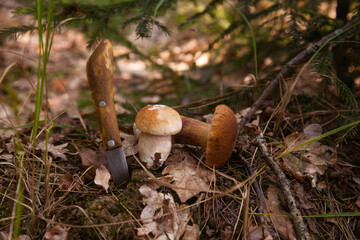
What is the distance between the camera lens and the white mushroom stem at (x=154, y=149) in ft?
5.13

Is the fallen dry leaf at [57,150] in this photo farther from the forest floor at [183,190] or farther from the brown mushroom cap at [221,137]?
the brown mushroom cap at [221,137]

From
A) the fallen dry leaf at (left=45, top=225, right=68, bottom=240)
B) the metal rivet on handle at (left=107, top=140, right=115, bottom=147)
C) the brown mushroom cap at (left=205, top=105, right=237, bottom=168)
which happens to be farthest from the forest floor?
the metal rivet on handle at (left=107, top=140, right=115, bottom=147)

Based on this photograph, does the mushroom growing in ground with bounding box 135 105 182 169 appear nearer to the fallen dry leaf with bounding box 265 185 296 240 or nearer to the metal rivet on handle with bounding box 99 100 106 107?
the metal rivet on handle with bounding box 99 100 106 107

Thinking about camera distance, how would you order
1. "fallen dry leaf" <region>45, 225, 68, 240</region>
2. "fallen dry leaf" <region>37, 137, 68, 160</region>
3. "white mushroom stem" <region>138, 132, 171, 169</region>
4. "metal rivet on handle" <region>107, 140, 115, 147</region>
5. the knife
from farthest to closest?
"fallen dry leaf" <region>37, 137, 68, 160</region> → "white mushroom stem" <region>138, 132, 171, 169</region> → "metal rivet on handle" <region>107, 140, 115, 147</region> → the knife → "fallen dry leaf" <region>45, 225, 68, 240</region>

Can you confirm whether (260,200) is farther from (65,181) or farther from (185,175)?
(65,181)

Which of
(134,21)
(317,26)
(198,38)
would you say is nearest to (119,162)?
(134,21)

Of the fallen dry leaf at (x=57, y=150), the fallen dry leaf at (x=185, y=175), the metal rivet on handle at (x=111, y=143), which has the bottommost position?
the fallen dry leaf at (x=185, y=175)

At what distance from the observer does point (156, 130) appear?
4.70 feet

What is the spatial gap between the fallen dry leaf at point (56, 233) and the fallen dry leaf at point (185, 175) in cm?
63

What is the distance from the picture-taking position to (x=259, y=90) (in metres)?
2.33

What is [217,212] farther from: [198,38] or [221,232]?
[198,38]

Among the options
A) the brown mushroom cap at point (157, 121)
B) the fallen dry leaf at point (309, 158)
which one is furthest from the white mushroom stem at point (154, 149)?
the fallen dry leaf at point (309, 158)

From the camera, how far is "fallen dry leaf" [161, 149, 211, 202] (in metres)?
1.42


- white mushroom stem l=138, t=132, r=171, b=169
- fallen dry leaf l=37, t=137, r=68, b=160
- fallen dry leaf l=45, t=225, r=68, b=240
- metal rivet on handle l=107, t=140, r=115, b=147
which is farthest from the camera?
fallen dry leaf l=37, t=137, r=68, b=160
